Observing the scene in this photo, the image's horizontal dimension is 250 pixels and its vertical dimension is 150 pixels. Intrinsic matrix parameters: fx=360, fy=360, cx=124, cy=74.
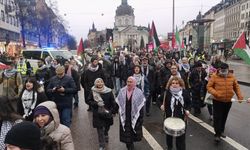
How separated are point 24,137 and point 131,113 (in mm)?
4284

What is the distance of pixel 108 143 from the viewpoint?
24.0 ft

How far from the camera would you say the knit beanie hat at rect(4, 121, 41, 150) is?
230cm

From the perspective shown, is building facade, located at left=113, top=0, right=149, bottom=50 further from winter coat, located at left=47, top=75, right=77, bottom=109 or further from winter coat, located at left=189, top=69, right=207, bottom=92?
winter coat, located at left=47, top=75, right=77, bottom=109

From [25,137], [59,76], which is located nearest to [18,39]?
[59,76]

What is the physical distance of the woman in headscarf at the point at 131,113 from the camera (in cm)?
650

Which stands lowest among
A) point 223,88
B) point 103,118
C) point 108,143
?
point 108,143

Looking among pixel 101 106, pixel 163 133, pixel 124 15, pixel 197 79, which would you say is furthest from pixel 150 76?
pixel 124 15

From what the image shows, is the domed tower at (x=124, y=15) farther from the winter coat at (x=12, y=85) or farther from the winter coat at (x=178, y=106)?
the winter coat at (x=178, y=106)

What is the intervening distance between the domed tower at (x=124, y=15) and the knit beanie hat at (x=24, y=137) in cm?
15062

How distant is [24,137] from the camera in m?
2.30

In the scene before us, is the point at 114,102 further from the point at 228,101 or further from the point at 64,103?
the point at 228,101

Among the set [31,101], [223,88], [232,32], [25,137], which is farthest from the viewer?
[232,32]

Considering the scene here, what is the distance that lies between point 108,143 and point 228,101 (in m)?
2.56

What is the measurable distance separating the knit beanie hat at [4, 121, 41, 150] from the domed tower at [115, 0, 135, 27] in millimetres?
150619
